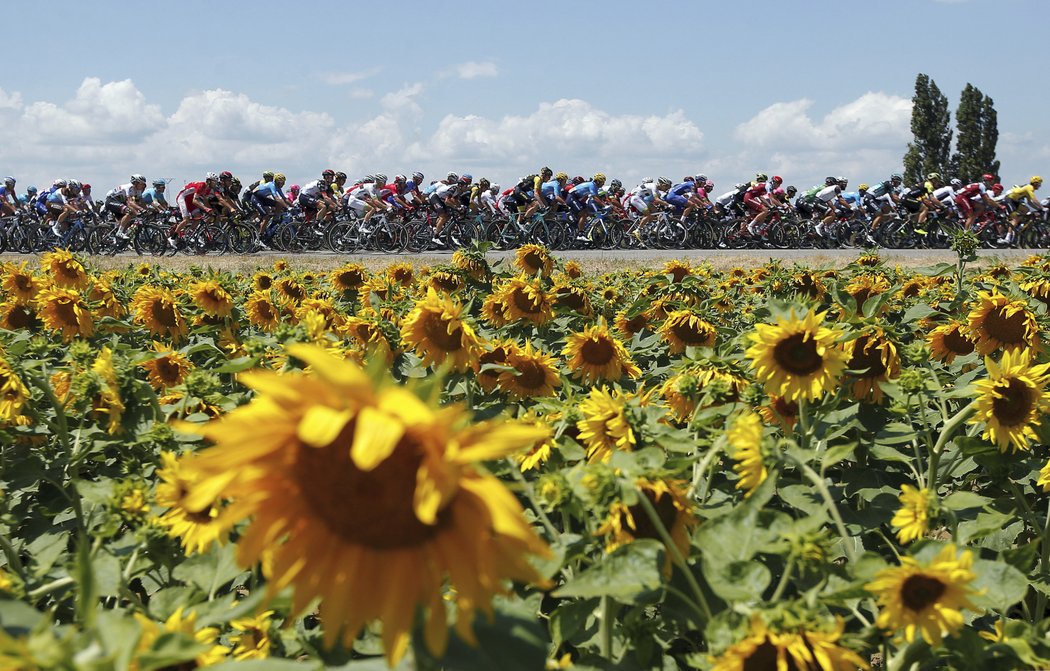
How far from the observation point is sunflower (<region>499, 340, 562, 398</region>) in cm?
280

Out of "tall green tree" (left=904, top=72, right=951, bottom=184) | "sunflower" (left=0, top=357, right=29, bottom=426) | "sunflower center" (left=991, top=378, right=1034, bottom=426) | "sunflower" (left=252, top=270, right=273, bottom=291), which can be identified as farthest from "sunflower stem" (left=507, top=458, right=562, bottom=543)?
"tall green tree" (left=904, top=72, right=951, bottom=184)

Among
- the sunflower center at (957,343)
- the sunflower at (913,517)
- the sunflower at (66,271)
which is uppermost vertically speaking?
the sunflower at (66,271)

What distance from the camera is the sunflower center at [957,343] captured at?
126 inches

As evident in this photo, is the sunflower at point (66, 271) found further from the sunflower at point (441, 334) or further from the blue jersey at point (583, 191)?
the blue jersey at point (583, 191)

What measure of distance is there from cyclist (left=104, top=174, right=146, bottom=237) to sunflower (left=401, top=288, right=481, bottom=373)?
1983 centimetres

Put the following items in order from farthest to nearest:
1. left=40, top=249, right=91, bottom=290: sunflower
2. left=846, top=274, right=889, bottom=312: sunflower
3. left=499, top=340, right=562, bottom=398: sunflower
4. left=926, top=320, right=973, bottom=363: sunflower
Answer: left=40, top=249, right=91, bottom=290: sunflower < left=846, top=274, right=889, bottom=312: sunflower < left=926, top=320, right=973, bottom=363: sunflower < left=499, top=340, right=562, bottom=398: sunflower

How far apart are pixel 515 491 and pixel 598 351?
1349mm

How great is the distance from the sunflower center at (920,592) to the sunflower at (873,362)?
4.13ft

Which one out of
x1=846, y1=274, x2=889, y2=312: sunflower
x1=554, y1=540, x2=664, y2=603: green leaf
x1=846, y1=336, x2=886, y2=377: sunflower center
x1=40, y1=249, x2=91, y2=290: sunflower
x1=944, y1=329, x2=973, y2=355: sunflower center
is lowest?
x1=944, y1=329, x2=973, y2=355: sunflower center

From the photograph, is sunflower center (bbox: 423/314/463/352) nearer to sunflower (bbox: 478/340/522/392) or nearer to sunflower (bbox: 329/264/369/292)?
sunflower (bbox: 478/340/522/392)

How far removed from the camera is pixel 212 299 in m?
3.70

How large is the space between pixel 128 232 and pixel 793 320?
68.0ft

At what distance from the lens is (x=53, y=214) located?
20875mm

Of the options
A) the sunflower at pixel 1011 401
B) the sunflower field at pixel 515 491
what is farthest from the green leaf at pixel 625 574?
the sunflower at pixel 1011 401
